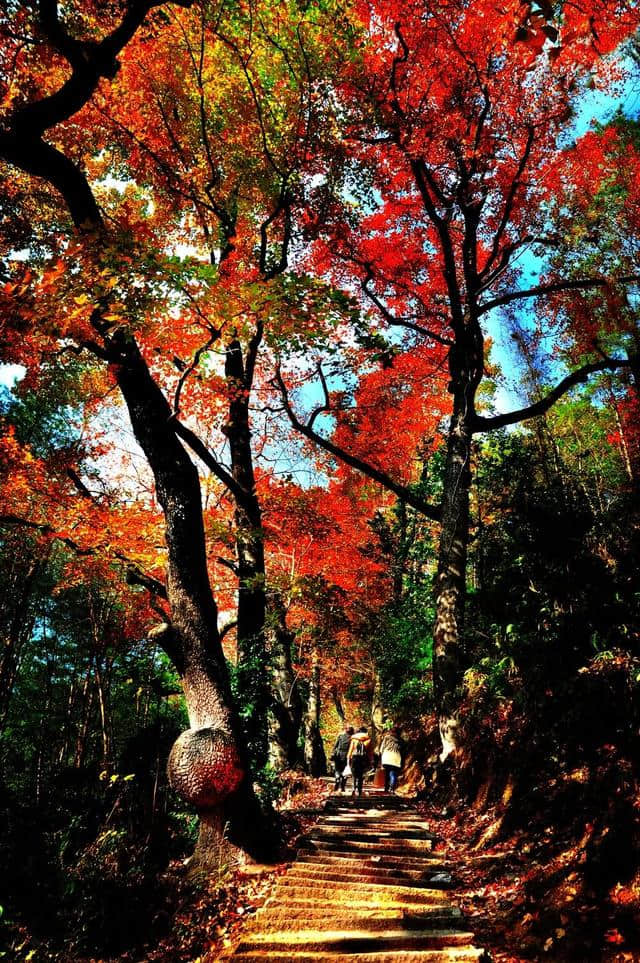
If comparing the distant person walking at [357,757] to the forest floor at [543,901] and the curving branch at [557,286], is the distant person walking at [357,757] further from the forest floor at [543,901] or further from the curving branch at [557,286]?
the curving branch at [557,286]

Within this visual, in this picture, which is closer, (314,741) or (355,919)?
(355,919)

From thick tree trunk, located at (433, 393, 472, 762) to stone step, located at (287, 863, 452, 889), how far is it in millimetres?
4001

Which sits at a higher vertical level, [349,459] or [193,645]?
[349,459]

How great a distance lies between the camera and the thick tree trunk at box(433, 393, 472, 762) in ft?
31.8

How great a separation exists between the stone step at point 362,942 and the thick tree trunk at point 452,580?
221 inches

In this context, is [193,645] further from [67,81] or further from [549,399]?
[549,399]

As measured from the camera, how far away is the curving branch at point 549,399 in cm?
1127

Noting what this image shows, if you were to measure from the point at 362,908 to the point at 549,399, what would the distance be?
9981mm

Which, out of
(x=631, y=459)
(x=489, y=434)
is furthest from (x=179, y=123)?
(x=631, y=459)

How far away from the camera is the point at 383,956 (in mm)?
3816

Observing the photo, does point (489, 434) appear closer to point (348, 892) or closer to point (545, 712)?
point (545, 712)

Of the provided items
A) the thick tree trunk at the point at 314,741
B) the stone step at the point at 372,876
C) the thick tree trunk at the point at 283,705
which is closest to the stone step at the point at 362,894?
the stone step at the point at 372,876

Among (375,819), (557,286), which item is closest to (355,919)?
(375,819)

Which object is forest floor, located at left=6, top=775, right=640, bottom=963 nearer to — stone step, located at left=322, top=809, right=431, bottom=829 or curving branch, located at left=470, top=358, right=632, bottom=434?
stone step, located at left=322, top=809, right=431, bottom=829
